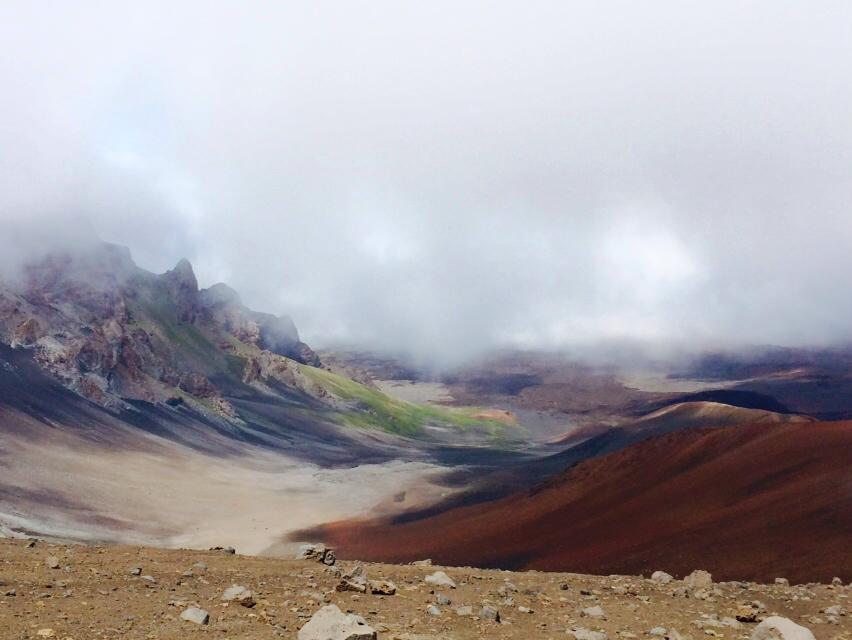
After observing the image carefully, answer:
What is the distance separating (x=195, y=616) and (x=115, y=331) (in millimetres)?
120499

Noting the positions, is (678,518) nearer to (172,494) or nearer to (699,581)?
(699,581)

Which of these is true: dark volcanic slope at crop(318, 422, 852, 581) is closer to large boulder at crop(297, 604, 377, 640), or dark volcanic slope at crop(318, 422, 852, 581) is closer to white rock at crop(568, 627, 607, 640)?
white rock at crop(568, 627, 607, 640)

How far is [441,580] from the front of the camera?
14836 millimetres

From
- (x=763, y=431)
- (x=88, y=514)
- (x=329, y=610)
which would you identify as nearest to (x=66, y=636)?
(x=329, y=610)

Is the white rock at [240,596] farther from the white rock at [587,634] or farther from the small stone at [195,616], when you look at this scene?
the white rock at [587,634]

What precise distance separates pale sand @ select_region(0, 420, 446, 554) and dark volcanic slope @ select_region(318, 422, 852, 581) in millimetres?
10284

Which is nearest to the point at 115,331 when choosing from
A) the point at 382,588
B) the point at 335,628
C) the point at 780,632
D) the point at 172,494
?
the point at 172,494

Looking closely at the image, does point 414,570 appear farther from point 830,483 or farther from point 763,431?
point 763,431

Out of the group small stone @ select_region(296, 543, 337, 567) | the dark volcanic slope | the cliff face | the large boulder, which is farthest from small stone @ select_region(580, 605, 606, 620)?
the cliff face

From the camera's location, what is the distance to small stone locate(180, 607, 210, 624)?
401 inches

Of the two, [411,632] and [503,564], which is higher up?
[411,632]

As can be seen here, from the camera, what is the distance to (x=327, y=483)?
93.6 m

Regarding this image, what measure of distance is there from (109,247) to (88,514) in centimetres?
10508

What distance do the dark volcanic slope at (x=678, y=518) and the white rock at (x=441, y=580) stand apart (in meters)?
14.5
